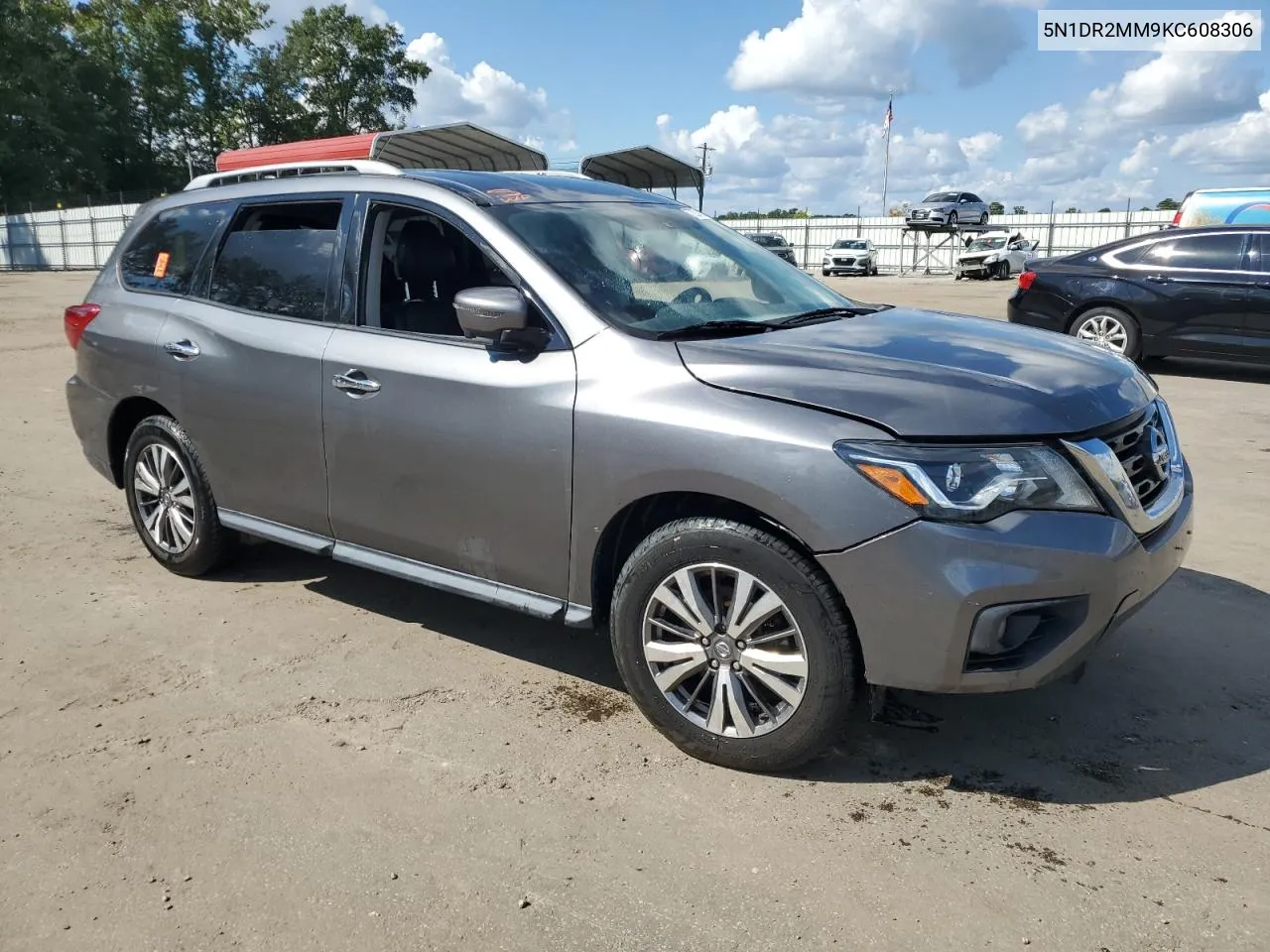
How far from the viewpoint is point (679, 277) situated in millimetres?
3797

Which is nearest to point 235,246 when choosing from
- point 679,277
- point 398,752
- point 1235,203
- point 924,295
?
point 679,277

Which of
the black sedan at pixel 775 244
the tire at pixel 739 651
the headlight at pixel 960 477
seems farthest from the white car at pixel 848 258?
the headlight at pixel 960 477

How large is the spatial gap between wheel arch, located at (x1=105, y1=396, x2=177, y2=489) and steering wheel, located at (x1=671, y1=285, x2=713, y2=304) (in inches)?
103

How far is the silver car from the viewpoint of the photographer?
134ft

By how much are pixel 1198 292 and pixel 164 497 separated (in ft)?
31.5

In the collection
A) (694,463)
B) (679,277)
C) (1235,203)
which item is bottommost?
(694,463)

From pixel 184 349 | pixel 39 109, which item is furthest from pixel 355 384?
pixel 39 109

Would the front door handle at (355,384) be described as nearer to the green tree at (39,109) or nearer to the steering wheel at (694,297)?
the steering wheel at (694,297)

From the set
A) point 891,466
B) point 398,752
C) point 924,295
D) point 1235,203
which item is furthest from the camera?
point 924,295

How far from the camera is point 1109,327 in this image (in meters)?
10.5

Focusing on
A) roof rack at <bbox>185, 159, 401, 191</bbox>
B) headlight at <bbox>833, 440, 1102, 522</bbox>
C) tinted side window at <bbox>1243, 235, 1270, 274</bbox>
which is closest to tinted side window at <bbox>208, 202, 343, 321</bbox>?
roof rack at <bbox>185, 159, 401, 191</bbox>

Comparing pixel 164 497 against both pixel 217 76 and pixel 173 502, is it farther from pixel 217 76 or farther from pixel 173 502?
pixel 217 76

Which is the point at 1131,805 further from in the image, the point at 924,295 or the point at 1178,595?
the point at 924,295

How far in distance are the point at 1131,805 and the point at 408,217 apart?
320cm
